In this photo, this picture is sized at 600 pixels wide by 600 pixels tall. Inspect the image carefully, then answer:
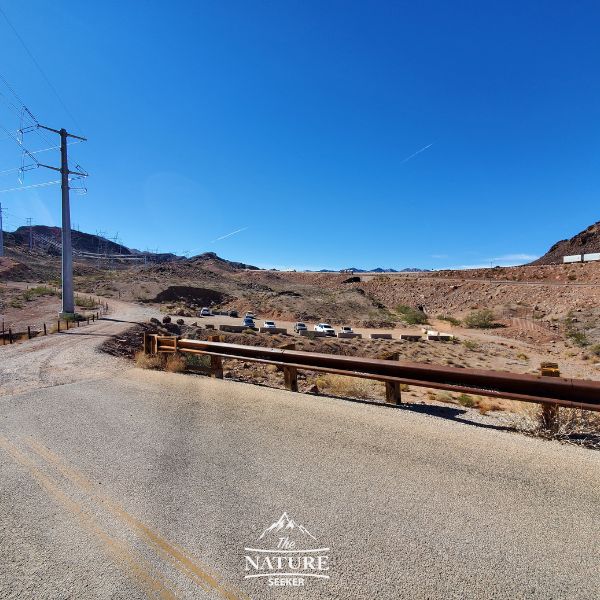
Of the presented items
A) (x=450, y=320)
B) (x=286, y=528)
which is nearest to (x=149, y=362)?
(x=286, y=528)

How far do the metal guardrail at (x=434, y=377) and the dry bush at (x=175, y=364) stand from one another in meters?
1.22

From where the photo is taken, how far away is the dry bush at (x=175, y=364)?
11.0 metres

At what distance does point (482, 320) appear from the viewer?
5325cm

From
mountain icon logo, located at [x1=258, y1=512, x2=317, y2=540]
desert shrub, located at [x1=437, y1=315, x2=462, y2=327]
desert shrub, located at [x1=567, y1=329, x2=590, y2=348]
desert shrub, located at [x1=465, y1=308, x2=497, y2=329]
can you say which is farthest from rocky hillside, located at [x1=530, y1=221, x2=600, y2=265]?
mountain icon logo, located at [x1=258, y1=512, x2=317, y2=540]

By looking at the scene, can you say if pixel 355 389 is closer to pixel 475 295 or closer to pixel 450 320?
pixel 450 320

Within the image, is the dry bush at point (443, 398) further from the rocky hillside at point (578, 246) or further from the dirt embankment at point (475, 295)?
the rocky hillside at point (578, 246)

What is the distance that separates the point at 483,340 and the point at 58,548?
44.5 meters

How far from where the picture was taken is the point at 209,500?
408 cm

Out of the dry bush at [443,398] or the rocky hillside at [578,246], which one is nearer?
the dry bush at [443,398]

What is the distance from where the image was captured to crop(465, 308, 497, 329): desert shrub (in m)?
52.4

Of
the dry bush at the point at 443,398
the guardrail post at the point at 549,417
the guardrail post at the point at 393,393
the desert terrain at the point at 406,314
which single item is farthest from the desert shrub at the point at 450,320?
the guardrail post at the point at 549,417

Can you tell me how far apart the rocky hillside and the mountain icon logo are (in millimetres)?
112828

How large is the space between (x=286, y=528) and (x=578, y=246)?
408 feet

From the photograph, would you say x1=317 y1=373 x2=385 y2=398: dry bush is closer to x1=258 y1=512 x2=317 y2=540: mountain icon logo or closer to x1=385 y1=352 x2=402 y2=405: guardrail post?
x1=385 y1=352 x2=402 y2=405: guardrail post
